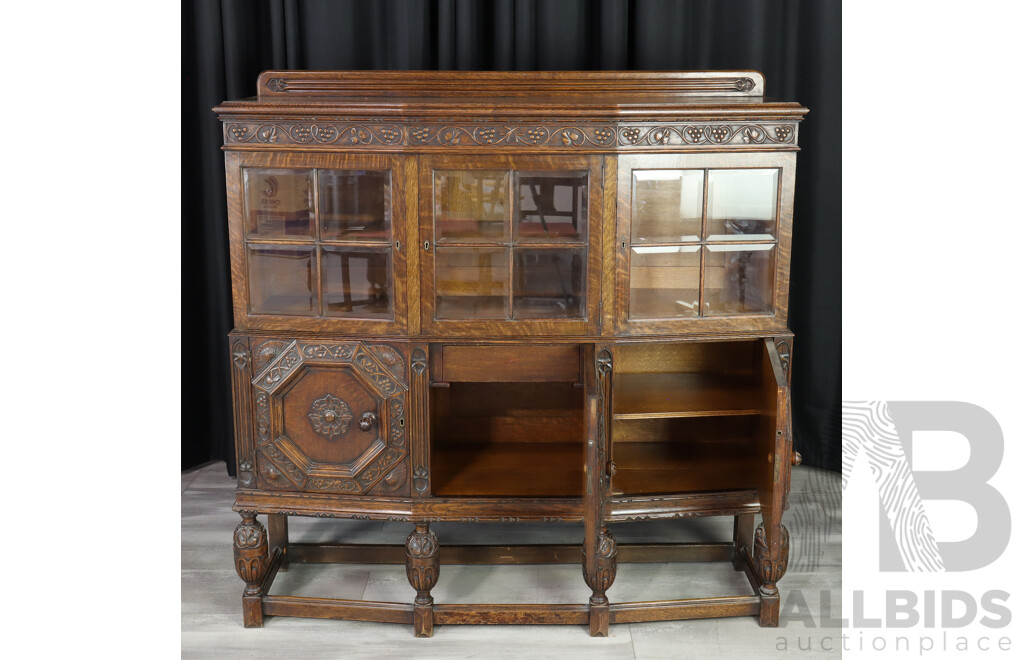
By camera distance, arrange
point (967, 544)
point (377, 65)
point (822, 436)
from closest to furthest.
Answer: point (967, 544) → point (377, 65) → point (822, 436)

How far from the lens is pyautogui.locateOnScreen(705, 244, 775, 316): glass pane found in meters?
2.85

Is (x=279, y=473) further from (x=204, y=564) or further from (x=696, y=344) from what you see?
(x=696, y=344)

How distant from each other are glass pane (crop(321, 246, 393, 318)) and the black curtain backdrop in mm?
942

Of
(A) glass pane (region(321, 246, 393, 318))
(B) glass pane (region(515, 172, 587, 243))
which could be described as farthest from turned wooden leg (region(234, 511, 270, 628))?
(B) glass pane (region(515, 172, 587, 243))

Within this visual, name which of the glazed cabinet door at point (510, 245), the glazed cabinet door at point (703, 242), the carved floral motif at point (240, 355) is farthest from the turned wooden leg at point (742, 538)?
the carved floral motif at point (240, 355)

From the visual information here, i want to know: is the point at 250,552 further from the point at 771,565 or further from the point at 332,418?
the point at 771,565

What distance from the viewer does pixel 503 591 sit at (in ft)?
10.2

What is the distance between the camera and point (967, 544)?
2.76 meters

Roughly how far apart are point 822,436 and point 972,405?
129cm

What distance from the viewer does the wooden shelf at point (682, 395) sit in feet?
9.72

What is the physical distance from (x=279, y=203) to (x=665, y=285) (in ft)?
3.70

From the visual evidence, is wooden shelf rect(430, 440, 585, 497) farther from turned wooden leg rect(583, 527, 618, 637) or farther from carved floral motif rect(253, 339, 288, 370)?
carved floral motif rect(253, 339, 288, 370)

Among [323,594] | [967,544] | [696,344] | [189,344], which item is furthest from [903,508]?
[189,344]

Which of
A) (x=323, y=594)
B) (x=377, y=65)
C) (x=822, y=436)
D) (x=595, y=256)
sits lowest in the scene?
(x=323, y=594)
